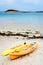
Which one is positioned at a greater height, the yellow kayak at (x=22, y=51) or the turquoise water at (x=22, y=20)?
the yellow kayak at (x=22, y=51)

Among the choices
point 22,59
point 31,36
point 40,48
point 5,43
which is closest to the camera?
point 22,59

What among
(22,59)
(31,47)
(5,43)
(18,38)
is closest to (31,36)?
(18,38)

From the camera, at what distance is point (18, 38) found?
12.7 meters

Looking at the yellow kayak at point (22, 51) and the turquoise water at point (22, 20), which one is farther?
the turquoise water at point (22, 20)

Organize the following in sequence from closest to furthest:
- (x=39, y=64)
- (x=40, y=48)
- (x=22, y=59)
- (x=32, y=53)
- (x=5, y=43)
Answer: (x=39, y=64)
(x=22, y=59)
(x=32, y=53)
(x=40, y=48)
(x=5, y=43)

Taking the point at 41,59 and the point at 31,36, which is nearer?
the point at 41,59

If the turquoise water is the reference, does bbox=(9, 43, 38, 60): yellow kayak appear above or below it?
above

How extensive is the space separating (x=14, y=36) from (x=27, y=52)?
3.96 metres

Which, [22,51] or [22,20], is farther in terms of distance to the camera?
[22,20]

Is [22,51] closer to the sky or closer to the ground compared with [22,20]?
closer to the sky

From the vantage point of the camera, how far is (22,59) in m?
8.90

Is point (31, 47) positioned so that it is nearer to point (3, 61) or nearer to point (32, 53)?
point (32, 53)

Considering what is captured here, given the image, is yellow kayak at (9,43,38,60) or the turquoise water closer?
yellow kayak at (9,43,38,60)

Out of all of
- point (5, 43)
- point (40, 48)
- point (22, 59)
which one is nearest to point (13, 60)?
point (22, 59)
